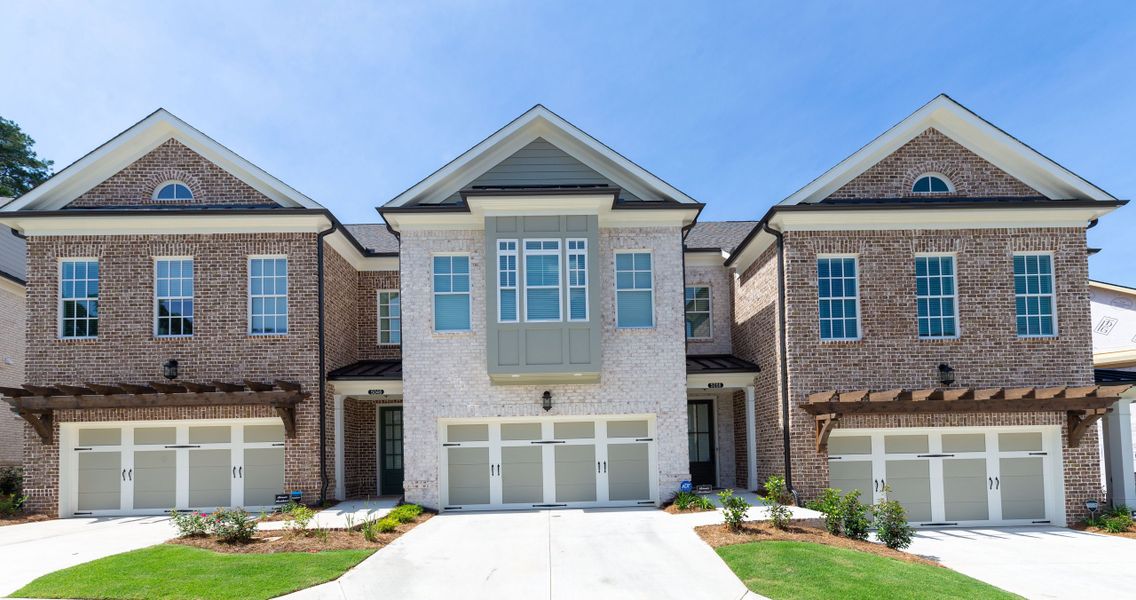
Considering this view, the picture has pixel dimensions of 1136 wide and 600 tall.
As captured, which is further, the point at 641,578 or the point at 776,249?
the point at 776,249

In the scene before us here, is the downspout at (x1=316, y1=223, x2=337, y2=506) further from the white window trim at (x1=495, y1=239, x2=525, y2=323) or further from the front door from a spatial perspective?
the front door

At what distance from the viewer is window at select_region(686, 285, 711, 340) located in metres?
19.9

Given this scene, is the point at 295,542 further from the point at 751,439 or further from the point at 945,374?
the point at 945,374

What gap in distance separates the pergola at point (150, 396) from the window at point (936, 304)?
42.3 feet

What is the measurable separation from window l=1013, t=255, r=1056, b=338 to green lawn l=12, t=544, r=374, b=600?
1371 cm

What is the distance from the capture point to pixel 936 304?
15.9 metres

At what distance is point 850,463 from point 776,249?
15.3 feet

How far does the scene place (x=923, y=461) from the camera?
15.8 metres

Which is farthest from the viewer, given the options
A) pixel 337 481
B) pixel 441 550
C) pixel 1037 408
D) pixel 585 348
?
pixel 337 481

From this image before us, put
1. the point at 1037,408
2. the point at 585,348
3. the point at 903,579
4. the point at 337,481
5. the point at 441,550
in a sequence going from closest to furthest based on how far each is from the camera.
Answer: the point at 903,579 < the point at 441,550 < the point at 1037,408 < the point at 585,348 < the point at 337,481

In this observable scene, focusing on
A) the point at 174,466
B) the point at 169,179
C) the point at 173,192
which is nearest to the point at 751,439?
the point at 174,466

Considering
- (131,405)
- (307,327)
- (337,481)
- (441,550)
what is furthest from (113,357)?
(441,550)

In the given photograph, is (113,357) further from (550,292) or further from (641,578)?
(641,578)

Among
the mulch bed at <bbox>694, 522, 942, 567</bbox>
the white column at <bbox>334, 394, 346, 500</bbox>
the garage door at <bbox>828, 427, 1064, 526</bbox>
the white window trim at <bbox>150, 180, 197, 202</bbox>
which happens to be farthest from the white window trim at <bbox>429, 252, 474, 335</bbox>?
the garage door at <bbox>828, 427, 1064, 526</bbox>
